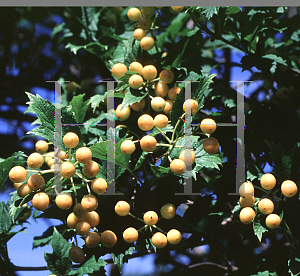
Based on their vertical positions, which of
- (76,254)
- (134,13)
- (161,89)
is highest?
(134,13)

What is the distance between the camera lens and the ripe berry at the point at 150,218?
37.5 inches

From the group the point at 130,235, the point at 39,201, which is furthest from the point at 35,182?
the point at 130,235

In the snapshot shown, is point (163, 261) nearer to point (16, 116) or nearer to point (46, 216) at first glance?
point (46, 216)

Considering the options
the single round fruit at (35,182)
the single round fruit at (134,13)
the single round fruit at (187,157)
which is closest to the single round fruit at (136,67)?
the single round fruit at (134,13)

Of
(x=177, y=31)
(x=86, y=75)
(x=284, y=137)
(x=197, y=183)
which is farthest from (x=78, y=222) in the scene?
Result: (x=177, y=31)

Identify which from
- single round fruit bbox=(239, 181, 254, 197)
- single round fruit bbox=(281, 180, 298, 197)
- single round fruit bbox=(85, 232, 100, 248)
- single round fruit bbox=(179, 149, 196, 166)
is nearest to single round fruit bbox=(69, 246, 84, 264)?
single round fruit bbox=(85, 232, 100, 248)

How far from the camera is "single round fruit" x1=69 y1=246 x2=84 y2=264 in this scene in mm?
952

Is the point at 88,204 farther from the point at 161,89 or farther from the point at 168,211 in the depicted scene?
the point at 161,89

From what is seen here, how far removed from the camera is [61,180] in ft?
3.09

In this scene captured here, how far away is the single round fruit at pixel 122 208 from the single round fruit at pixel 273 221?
0.39 meters

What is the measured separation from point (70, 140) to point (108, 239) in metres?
0.29

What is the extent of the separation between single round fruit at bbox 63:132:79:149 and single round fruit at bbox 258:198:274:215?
541mm

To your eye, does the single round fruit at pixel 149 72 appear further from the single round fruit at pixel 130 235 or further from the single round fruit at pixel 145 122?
the single round fruit at pixel 130 235

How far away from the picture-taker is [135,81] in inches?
41.5
